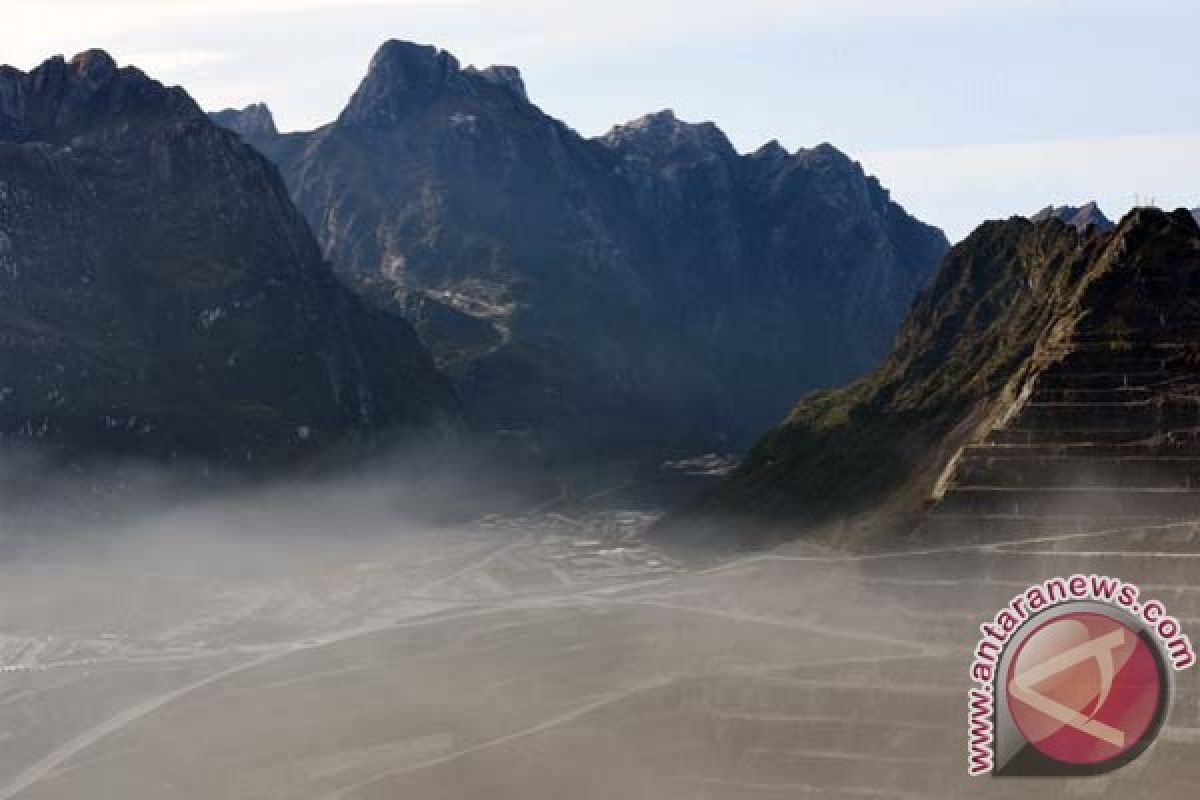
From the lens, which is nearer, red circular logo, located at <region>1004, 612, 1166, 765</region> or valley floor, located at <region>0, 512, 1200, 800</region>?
red circular logo, located at <region>1004, 612, 1166, 765</region>

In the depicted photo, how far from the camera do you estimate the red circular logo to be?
108 meters

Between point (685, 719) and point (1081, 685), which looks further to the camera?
point (685, 719)

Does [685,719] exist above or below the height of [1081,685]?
below

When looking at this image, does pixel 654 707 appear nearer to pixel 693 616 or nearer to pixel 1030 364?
pixel 693 616

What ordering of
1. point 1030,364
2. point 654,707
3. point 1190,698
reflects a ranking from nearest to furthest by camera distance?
point 1190,698 < point 654,707 < point 1030,364

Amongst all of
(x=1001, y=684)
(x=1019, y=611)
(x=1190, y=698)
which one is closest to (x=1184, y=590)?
(x=1190, y=698)

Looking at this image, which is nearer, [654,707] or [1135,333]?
[654,707]

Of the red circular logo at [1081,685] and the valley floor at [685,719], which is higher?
the red circular logo at [1081,685]

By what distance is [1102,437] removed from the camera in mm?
168000

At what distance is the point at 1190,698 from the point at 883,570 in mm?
39148

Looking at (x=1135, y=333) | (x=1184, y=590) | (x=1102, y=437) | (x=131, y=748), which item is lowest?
(x=131, y=748)

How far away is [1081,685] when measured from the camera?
11294 cm

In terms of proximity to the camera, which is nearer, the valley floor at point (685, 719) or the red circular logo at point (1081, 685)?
the red circular logo at point (1081, 685)

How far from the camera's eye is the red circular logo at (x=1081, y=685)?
108 metres
